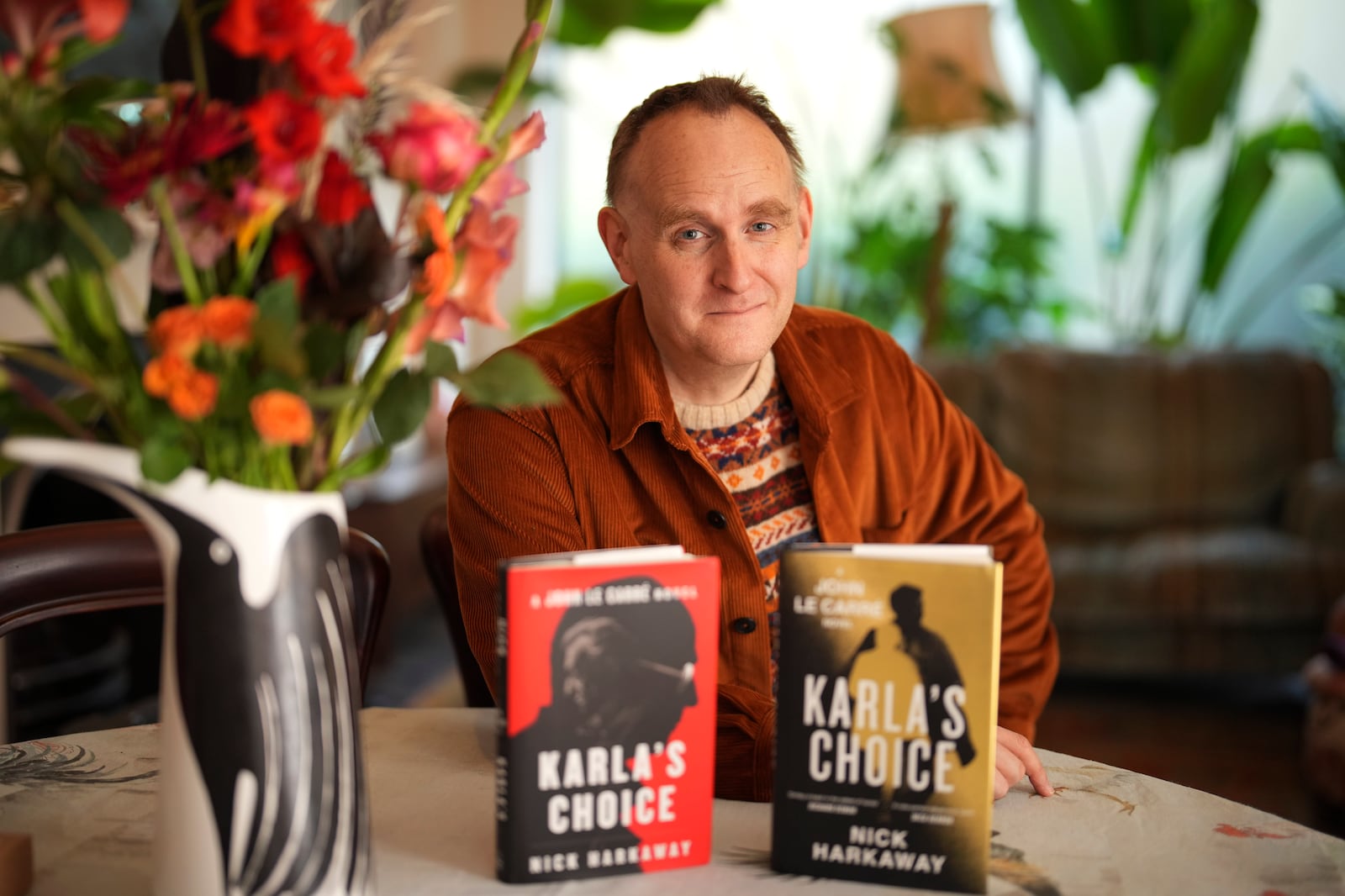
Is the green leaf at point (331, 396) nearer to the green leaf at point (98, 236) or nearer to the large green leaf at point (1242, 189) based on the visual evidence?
the green leaf at point (98, 236)

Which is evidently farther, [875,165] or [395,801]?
[875,165]

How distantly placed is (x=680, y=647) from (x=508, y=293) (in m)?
5.37

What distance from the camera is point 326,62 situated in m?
0.69

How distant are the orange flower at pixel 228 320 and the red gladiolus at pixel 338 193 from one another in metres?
0.07

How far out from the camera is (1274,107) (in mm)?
5078

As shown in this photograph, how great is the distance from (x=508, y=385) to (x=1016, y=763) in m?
0.62

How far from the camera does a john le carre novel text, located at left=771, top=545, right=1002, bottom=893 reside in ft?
2.78

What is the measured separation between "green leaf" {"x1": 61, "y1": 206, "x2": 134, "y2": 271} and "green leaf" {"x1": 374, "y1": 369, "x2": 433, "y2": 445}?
0.56 ft

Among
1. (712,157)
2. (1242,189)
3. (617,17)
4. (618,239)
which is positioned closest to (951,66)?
(1242,189)

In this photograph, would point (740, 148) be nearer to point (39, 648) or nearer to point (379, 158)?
point (379, 158)

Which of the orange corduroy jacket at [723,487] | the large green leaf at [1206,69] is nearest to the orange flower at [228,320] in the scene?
the orange corduroy jacket at [723,487]

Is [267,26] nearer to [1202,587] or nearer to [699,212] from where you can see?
[699,212]

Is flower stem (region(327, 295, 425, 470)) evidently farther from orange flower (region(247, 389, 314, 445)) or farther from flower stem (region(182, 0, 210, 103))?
flower stem (region(182, 0, 210, 103))

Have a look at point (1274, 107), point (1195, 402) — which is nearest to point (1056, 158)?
point (1274, 107)
